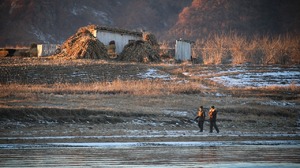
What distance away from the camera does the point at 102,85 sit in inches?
1542

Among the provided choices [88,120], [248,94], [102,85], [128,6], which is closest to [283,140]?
[88,120]

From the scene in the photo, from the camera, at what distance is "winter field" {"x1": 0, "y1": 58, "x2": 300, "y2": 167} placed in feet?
58.2

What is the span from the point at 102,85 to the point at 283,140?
18.2 m

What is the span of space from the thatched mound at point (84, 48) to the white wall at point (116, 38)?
70.5 inches

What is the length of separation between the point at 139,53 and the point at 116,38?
413cm

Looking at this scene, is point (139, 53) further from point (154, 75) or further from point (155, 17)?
point (155, 17)

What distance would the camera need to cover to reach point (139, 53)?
54.2 meters

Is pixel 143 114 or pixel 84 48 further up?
pixel 84 48

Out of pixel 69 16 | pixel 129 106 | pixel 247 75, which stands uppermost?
pixel 69 16

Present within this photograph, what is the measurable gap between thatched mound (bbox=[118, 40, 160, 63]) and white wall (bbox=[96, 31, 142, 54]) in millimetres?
2223

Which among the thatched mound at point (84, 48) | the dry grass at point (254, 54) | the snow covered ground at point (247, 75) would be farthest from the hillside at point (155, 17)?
the snow covered ground at point (247, 75)

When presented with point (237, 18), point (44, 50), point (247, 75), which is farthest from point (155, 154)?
point (237, 18)

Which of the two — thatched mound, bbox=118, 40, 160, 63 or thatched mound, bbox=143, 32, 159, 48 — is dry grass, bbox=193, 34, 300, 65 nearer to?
thatched mound, bbox=143, 32, 159, 48

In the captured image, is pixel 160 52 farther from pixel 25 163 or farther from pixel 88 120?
pixel 25 163
